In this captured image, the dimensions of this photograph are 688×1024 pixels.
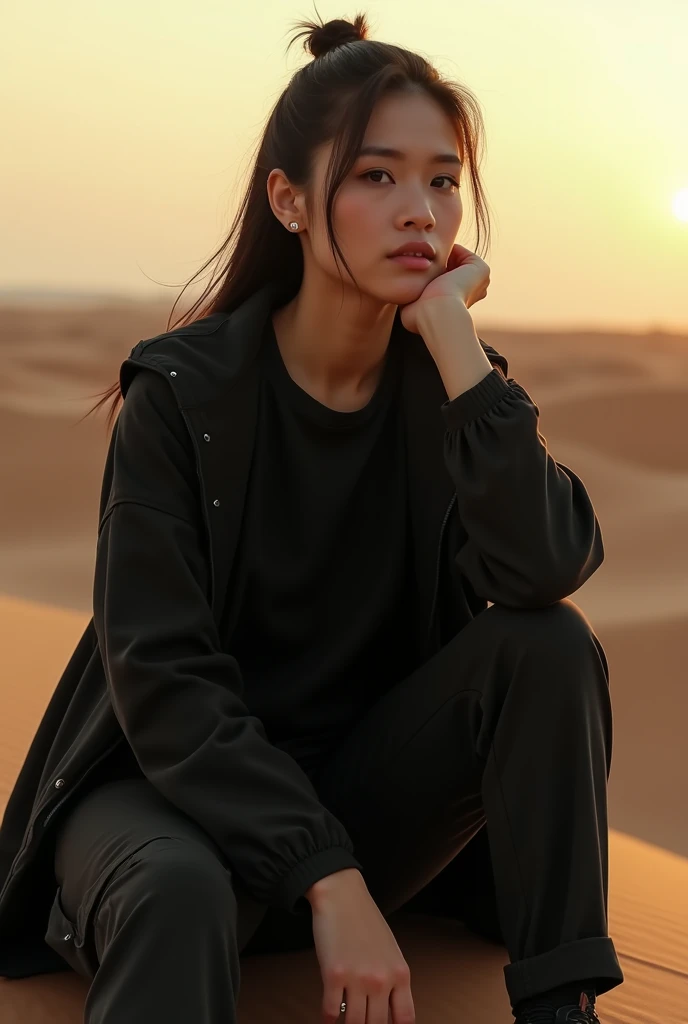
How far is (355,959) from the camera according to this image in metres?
2.25

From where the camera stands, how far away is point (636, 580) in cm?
1496

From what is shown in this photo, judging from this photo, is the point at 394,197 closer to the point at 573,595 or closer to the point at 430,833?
the point at 430,833

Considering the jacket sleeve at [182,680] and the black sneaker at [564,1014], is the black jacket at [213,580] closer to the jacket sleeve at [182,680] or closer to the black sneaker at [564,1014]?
the jacket sleeve at [182,680]

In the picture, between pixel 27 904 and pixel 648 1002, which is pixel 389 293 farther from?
pixel 648 1002

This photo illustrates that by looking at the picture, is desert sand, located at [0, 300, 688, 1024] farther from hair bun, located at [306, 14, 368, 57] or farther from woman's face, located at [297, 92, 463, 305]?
hair bun, located at [306, 14, 368, 57]

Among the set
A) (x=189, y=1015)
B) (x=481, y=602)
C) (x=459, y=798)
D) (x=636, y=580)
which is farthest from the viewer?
(x=636, y=580)

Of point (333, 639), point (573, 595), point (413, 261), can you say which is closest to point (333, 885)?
point (333, 639)

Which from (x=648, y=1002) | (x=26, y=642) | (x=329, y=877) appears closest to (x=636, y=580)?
(x=26, y=642)

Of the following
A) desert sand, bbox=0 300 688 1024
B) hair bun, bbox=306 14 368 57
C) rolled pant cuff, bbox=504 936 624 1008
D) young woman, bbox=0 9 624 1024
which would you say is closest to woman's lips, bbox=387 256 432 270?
young woman, bbox=0 9 624 1024

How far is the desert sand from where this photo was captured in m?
3.08

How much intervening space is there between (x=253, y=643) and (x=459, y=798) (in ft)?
1.85

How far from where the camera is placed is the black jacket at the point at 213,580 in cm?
240

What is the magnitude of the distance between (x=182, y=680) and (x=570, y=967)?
2.81ft

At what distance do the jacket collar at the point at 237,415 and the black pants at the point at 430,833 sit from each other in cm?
40
